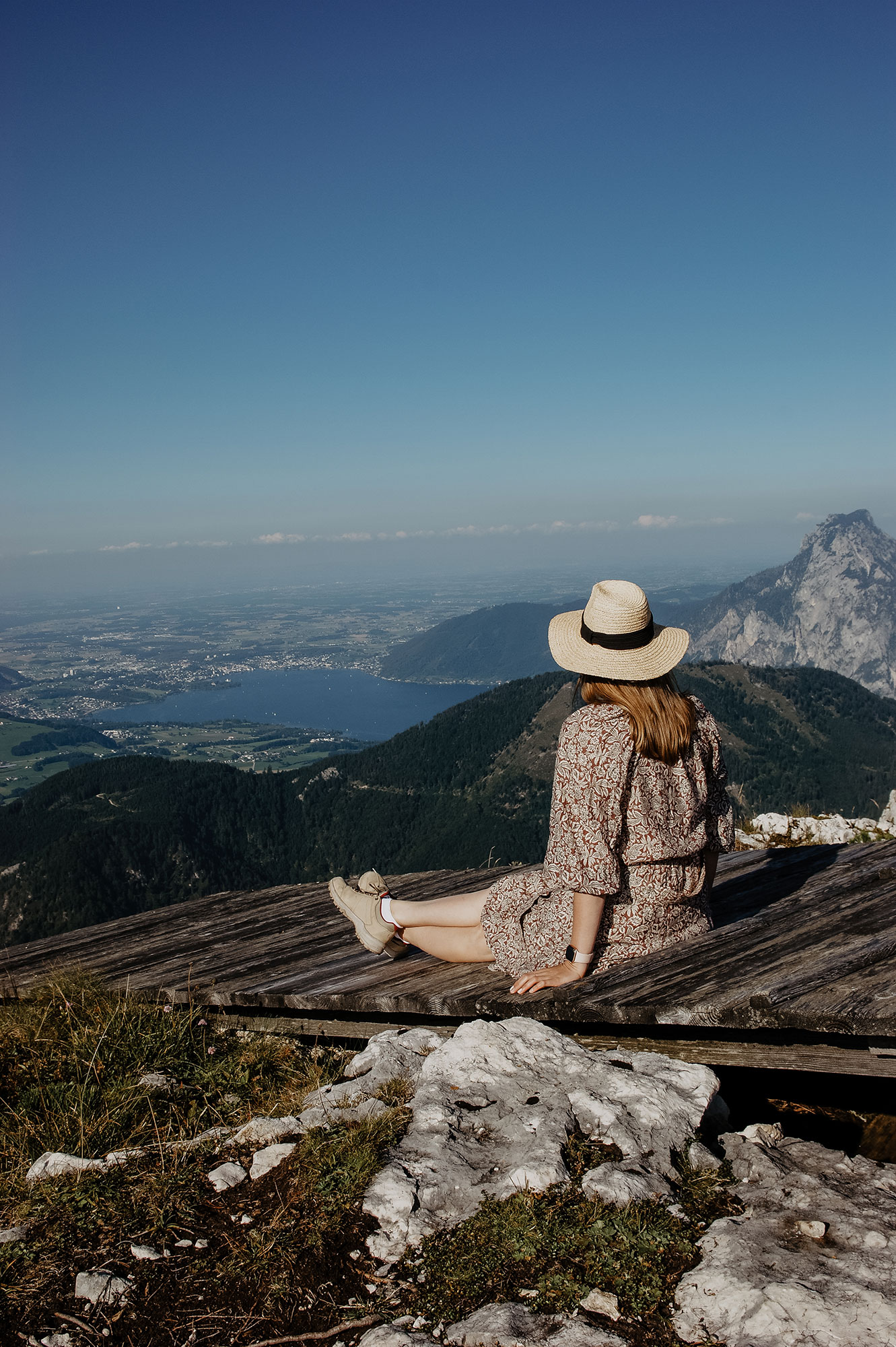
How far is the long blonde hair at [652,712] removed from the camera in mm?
4738

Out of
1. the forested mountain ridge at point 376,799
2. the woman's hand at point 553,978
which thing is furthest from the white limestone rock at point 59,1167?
the forested mountain ridge at point 376,799

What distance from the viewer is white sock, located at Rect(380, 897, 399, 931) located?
6.04 meters

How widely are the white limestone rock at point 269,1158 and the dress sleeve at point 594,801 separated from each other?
199cm

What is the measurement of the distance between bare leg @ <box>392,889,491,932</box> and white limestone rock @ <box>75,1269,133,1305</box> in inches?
121

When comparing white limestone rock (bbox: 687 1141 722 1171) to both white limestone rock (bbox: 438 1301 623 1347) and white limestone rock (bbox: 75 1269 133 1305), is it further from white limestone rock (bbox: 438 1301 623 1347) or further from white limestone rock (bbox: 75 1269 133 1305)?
white limestone rock (bbox: 75 1269 133 1305)

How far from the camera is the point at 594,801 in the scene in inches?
185

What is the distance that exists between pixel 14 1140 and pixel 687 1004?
3.54 m

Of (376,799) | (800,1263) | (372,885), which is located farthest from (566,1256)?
(376,799)

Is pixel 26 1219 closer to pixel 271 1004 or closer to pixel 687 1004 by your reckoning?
pixel 271 1004

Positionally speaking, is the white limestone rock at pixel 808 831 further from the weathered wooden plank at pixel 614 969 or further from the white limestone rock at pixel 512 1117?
the white limestone rock at pixel 512 1117

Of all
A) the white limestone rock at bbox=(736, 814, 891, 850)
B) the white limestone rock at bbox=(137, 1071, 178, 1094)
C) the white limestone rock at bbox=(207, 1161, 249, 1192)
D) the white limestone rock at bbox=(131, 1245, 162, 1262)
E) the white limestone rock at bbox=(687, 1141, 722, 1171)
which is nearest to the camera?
the white limestone rock at bbox=(131, 1245, 162, 1262)

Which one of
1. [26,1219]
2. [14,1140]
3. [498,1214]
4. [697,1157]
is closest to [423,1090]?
[498,1214]

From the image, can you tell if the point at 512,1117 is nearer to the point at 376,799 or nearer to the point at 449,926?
the point at 449,926

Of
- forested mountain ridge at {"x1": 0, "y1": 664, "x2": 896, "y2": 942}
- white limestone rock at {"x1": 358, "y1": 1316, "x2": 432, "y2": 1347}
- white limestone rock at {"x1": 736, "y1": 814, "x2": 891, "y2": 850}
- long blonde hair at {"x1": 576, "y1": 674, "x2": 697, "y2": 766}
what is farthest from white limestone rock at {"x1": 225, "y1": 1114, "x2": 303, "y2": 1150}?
forested mountain ridge at {"x1": 0, "y1": 664, "x2": 896, "y2": 942}
